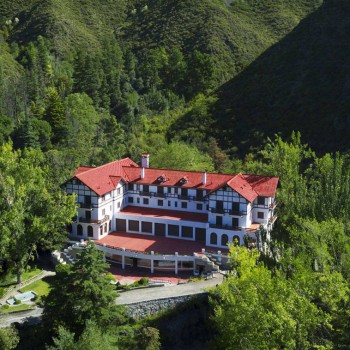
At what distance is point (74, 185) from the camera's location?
4984 centimetres

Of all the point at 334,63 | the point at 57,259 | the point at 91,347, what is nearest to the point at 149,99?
the point at 334,63

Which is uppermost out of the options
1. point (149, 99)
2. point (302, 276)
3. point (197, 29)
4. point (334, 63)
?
point (197, 29)

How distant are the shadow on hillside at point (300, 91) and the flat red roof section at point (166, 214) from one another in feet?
89.8

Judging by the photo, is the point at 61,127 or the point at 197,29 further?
the point at 197,29

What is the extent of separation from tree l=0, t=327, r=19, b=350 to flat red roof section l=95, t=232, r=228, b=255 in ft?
49.3

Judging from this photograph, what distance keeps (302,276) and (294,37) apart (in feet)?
261

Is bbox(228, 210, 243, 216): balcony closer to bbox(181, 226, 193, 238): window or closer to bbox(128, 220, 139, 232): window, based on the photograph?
bbox(181, 226, 193, 238): window

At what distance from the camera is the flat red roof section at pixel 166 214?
49781 millimetres

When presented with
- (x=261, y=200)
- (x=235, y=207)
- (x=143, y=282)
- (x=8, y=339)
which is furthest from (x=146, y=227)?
(x=8, y=339)

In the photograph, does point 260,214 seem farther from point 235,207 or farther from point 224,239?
point 224,239

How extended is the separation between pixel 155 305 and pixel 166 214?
49.5ft

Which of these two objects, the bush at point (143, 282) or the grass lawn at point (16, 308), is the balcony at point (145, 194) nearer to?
the bush at point (143, 282)

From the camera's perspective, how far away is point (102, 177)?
51719 mm

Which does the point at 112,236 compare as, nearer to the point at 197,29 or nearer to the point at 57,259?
the point at 57,259
